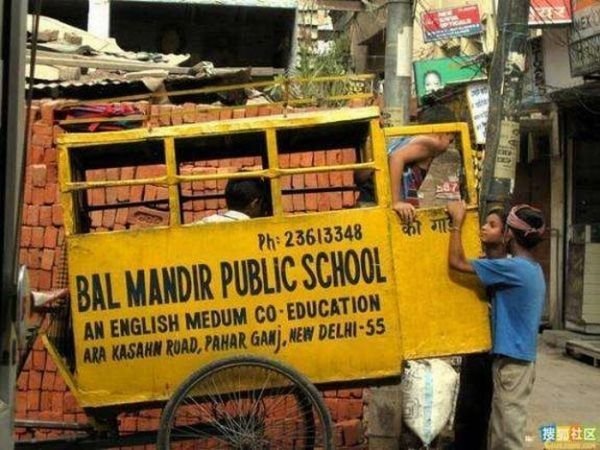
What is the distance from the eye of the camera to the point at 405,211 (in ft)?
15.0

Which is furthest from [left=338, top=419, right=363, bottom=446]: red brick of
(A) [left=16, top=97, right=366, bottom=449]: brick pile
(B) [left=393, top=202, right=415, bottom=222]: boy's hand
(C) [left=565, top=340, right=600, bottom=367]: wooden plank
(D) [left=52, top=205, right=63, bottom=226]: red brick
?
(C) [left=565, top=340, right=600, bottom=367]: wooden plank

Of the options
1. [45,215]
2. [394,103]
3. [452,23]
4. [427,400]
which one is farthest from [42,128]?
[452,23]

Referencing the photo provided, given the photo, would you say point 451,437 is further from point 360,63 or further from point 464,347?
point 360,63

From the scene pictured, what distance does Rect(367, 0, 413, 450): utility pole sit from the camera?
603cm

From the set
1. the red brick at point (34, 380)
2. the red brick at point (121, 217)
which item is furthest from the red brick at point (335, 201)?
the red brick at point (34, 380)

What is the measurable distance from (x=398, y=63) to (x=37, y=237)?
9.77 feet

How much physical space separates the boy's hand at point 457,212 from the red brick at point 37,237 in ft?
10.1

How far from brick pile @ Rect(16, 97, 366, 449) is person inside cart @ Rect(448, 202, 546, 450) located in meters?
1.42

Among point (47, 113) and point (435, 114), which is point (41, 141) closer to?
point (47, 113)

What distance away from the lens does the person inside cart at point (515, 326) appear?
4879 mm

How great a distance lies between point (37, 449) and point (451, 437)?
2.81 m

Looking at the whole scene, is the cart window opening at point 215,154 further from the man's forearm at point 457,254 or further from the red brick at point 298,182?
the man's forearm at point 457,254

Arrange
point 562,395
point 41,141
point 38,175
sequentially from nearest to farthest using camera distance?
1. point 38,175
2. point 41,141
3. point 562,395

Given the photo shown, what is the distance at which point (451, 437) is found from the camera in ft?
20.5
